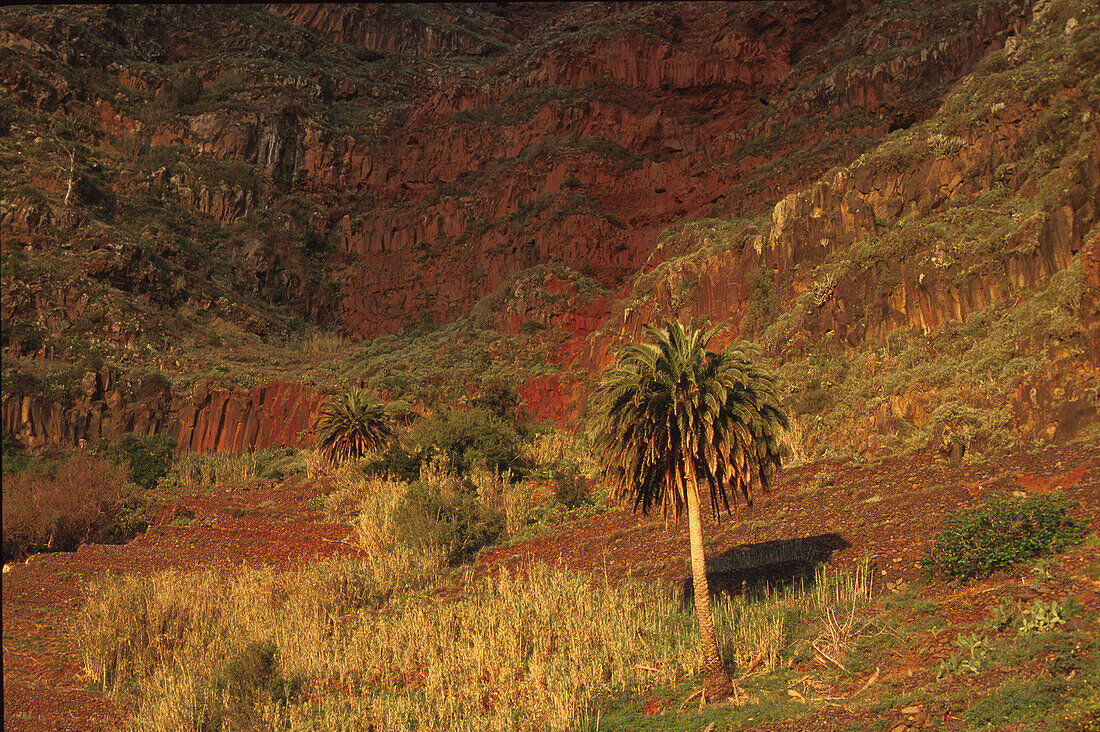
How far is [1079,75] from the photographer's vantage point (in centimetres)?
2283

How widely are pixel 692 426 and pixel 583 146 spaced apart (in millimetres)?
52106

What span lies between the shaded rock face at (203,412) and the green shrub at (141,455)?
3.19 meters

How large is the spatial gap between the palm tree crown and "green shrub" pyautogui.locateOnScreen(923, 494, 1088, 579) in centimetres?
277

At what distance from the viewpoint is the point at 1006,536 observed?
10.9 meters

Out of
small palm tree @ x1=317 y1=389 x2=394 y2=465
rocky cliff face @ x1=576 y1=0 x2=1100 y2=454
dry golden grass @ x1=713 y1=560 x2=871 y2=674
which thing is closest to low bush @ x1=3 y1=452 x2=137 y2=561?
small palm tree @ x1=317 y1=389 x2=394 y2=465

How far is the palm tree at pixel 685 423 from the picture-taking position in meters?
10.8

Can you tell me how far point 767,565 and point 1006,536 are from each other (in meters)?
4.56

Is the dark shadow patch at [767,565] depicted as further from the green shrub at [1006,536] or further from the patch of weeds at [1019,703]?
the patch of weeds at [1019,703]

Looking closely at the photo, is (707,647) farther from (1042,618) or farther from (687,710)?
(1042,618)

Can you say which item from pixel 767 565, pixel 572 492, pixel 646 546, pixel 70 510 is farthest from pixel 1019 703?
pixel 70 510

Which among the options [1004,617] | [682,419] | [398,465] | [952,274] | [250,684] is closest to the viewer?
[1004,617]

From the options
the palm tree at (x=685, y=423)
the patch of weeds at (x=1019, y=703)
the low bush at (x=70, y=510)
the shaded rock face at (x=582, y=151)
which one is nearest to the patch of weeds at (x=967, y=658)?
the patch of weeds at (x=1019, y=703)

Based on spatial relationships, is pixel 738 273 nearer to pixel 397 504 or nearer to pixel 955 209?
pixel 955 209

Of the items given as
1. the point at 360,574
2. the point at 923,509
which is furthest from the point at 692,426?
the point at 360,574
